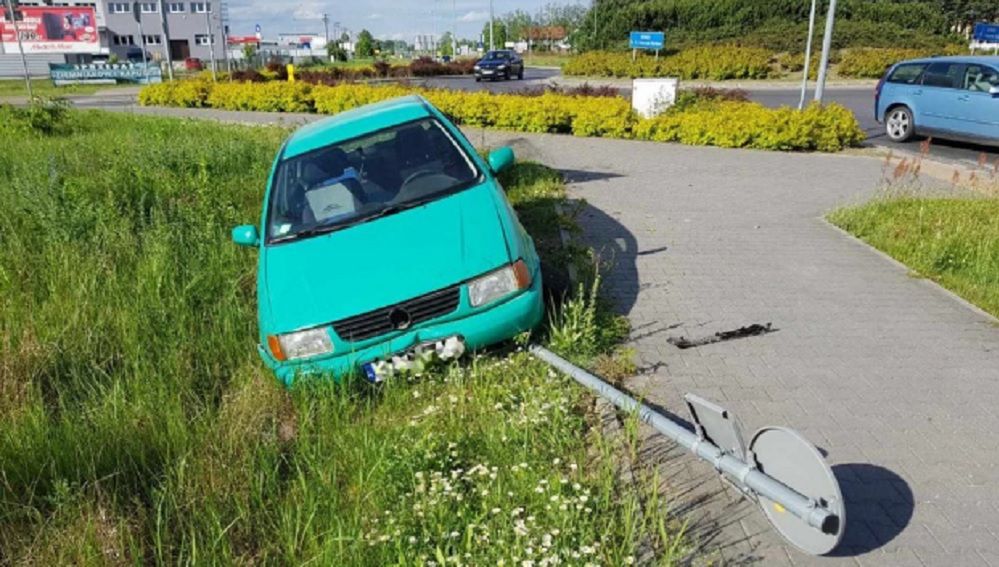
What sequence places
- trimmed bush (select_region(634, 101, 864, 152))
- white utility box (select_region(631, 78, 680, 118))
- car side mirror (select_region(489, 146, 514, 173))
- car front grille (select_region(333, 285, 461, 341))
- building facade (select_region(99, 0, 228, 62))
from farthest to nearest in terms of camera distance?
1. building facade (select_region(99, 0, 228, 62))
2. white utility box (select_region(631, 78, 680, 118))
3. trimmed bush (select_region(634, 101, 864, 152))
4. car side mirror (select_region(489, 146, 514, 173))
5. car front grille (select_region(333, 285, 461, 341))

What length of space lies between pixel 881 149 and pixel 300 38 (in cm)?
10095

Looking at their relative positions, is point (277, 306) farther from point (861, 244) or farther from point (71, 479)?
point (861, 244)

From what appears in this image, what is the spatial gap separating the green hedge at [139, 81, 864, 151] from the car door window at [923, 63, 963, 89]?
68.5 inches

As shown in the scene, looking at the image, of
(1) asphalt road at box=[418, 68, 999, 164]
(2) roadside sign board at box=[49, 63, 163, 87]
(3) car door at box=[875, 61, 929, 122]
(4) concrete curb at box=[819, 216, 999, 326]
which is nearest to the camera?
(4) concrete curb at box=[819, 216, 999, 326]

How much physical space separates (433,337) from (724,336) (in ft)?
7.01

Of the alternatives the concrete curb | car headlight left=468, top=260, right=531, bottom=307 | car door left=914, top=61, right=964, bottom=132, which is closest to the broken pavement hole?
car headlight left=468, top=260, right=531, bottom=307

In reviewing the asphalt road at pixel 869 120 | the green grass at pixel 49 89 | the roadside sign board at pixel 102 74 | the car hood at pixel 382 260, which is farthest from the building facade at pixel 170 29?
the car hood at pixel 382 260

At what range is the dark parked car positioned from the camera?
124ft

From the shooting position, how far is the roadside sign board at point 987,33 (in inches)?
1309

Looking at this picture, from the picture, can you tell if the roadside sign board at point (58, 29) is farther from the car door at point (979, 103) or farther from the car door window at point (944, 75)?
the car door at point (979, 103)

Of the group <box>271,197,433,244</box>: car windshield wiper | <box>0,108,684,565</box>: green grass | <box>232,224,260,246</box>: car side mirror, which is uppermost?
<box>271,197,433,244</box>: car windshield wiper

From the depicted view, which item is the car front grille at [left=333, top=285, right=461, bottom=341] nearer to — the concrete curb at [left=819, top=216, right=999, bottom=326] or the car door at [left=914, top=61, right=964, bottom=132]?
the concrete curb at [left=819, top=216, right=999, bottom=326]

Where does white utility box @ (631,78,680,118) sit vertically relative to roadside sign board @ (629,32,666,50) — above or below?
below

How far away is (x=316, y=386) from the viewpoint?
3854 millimetres
